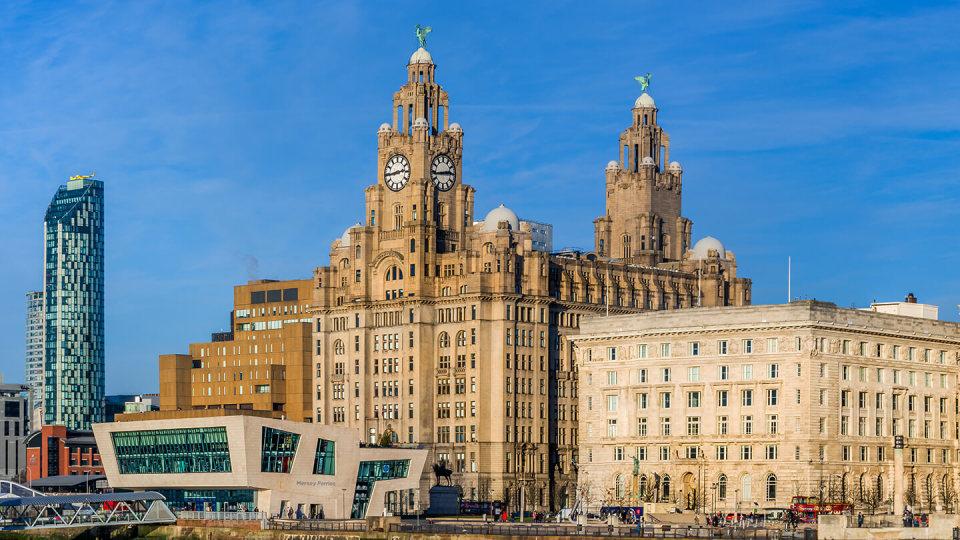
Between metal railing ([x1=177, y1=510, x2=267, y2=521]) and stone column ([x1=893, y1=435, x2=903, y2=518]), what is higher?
stone column ([x1=893, y1=435, x2=903, y2=518])

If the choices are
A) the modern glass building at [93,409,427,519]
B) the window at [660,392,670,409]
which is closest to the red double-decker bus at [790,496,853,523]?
the window at [660,392,670,409]

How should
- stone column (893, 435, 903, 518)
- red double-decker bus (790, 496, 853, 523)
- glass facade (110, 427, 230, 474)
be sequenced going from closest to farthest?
1. stone column (893, 435, 903, 518)
2. red double-decker bus (790, 496, 853, 523)
3. glass facade (110, 427, 230, 474)

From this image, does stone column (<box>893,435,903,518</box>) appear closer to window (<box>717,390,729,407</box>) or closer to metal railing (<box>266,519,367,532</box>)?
window (<box>717,390,729,407</box>)

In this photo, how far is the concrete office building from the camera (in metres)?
183

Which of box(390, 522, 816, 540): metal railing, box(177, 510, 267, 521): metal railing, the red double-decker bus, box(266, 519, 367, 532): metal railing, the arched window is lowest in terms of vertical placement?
box(266, 519, 367, 532): metal railing

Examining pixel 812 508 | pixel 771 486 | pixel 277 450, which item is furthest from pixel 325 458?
pixel 812 508

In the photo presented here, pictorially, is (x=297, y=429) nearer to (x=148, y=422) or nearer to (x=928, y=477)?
(x=148, y=422)

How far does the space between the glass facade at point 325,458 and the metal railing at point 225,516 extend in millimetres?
10817

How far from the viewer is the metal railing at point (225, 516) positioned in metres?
181

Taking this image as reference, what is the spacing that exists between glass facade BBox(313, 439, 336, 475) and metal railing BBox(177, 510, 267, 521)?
10.8m

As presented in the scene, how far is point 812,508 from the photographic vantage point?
172375 millimetres

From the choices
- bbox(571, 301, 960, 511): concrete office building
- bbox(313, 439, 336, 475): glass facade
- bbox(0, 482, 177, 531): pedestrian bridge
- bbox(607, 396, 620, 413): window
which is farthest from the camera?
bbox(607, 396, 620, 413): window

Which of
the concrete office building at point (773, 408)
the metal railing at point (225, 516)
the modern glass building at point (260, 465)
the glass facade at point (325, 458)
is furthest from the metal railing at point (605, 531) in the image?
the glass facade at point (325, 458)

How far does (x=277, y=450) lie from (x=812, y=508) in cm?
5645
